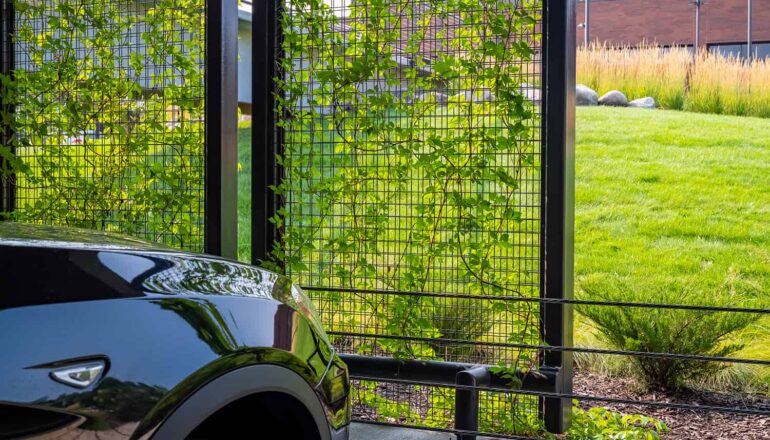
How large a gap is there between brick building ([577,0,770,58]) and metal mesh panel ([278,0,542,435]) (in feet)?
35.1

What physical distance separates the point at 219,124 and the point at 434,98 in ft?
3.75

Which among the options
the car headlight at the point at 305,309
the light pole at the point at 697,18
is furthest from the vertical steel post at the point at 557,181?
the light pole at the point at 697,18

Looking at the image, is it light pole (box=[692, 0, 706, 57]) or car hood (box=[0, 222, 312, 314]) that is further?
light pole (box=[692, 0, 706, 57])

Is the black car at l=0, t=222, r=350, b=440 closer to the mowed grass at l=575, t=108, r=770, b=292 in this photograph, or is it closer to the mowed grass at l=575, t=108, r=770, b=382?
the mowed grass at l=575, t=108, r=770, b=382

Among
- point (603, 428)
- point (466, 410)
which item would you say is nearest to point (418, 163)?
point (466, 410)

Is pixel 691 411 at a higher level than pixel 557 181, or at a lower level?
lower

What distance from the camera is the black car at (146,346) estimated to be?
1.46m

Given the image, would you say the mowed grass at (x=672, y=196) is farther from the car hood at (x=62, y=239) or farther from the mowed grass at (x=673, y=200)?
the car hood at (x=62, y=239)

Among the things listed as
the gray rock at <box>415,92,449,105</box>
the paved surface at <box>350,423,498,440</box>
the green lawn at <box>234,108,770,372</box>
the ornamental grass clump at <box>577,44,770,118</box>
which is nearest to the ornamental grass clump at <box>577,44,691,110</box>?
the ornamental grass clump at <box>577,44,770,118</box>

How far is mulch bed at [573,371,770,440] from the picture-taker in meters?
5.78

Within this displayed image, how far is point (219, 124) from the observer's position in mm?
4535

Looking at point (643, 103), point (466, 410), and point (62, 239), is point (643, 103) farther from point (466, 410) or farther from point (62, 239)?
point (62, 239)

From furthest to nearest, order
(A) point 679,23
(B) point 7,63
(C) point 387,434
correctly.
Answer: (A) point 679,23 < (B) point 7,63 < (C) point 387,434

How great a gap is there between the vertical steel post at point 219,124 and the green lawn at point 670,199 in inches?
201
